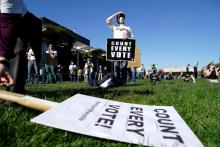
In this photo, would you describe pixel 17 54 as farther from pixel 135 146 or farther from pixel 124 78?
pixel 124 78

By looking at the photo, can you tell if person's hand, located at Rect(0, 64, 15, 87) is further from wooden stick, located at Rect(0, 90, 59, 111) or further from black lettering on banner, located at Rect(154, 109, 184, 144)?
black lettering on banner, located at Rect(154, 109, 184, 144)

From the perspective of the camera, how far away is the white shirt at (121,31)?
11484 millimetres

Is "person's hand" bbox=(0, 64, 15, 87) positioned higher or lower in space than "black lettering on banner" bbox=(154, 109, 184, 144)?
higher

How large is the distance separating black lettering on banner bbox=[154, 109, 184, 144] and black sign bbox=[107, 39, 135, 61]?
8.76 meters

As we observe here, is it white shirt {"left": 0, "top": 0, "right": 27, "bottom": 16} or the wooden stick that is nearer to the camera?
the wooden stick

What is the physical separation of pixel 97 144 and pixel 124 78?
9.97 metres

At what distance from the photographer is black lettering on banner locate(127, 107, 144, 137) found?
221 cm

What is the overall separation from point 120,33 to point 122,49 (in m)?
0.53

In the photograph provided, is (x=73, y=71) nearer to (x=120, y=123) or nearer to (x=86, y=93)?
(x=86, y=93)

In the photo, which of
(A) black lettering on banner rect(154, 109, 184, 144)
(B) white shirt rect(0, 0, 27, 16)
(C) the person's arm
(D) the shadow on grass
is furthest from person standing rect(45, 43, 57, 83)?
(A) black lettering on banner rect(154, 109, 184, 144)

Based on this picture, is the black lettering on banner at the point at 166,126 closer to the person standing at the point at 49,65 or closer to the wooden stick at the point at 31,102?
the wooden stick at the point at 31,102

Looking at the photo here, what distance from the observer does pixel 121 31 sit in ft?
38.1

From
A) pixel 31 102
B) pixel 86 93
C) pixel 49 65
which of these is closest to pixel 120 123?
pixel 31 102

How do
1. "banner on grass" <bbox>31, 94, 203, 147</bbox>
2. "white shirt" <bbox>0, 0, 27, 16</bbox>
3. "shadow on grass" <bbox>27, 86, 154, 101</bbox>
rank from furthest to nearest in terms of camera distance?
1. "shadow on grass" <bbox>27, 86, 154, 101</bbox>
2. "white shirt" <bbox>0, 0, 27, 16</bbox>
3. "banner on grass" <bbox>31, 94, 203, 147</bbox>
